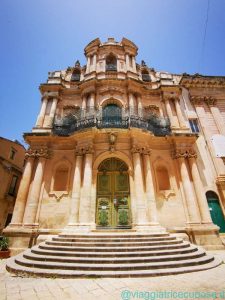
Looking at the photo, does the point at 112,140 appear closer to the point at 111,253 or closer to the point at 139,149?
the point at 139,149

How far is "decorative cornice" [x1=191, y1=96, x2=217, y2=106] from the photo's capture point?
51.3 ft

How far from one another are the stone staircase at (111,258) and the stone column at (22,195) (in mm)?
3559

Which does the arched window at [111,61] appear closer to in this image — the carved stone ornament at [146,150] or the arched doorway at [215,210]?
the carved stone ornament at [146,150]

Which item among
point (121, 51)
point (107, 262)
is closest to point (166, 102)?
point (121, 51)

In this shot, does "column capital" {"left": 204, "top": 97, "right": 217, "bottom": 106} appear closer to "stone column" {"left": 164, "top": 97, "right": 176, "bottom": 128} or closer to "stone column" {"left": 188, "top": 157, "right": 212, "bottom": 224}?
"stone column" {"left": 164, "top": 97, "right": 176, "bottom": 128}

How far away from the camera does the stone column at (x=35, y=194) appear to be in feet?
33.1

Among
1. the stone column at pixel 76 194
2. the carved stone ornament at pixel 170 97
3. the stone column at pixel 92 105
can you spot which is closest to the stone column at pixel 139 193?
the stone column at pixel 76 194

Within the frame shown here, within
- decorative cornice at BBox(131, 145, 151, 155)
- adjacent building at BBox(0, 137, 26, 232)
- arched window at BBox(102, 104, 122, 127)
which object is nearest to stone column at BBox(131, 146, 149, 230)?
decorative cornice at BBox(131, 145, 151, 155)

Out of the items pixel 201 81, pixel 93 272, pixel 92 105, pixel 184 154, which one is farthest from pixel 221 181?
pixel 92 105

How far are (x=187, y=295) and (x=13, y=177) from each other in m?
19.3

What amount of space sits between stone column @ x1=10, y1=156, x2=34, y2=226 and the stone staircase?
3.56 m

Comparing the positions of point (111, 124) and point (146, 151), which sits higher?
point (111, 124)

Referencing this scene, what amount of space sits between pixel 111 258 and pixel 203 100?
15005mm

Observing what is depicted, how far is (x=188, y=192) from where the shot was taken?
10891mm
